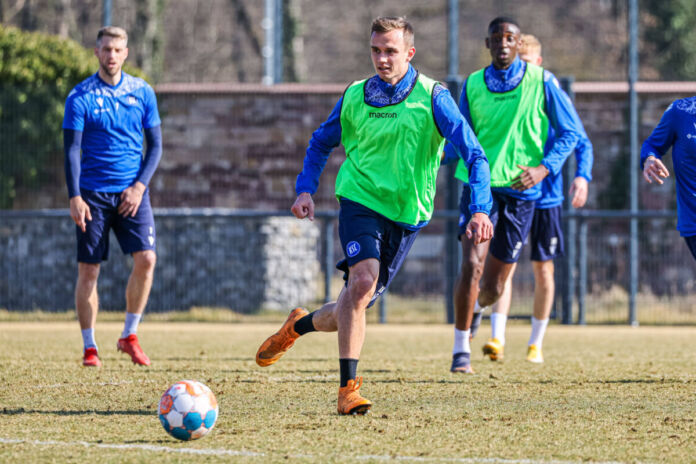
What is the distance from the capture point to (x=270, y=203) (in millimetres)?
16000

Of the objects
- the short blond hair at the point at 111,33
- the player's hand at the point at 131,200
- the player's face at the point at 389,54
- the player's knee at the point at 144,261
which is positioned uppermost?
the short blond hair at the point at 111,33

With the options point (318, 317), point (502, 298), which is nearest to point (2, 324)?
point (502, 298)

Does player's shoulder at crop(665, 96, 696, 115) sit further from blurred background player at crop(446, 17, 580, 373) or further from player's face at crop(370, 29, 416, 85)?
player's face at crop(370, 29, 416, 85)

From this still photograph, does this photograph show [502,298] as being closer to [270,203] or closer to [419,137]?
[419,137]

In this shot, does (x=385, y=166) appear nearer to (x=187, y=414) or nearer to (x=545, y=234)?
(x=187, y=414)

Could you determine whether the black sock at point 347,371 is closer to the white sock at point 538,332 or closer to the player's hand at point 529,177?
the player's hand at point 529,177

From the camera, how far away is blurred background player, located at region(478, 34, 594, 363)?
27.7 ft

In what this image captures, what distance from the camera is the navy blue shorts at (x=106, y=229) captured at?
8.16 meters

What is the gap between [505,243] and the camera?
26.6ft

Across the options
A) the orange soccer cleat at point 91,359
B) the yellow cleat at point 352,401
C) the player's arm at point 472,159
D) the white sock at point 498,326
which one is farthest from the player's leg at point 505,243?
the orange soccer cleat at point 91,359

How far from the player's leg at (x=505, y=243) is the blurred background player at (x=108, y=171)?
102 inches

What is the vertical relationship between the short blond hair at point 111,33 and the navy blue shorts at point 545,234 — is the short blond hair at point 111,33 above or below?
above

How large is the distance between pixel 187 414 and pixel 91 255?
360 centimetres

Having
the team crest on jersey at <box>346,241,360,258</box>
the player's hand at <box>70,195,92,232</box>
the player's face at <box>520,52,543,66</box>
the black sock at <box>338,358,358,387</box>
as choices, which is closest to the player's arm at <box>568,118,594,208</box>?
the player's face at <box>520,52,543,66</box>
